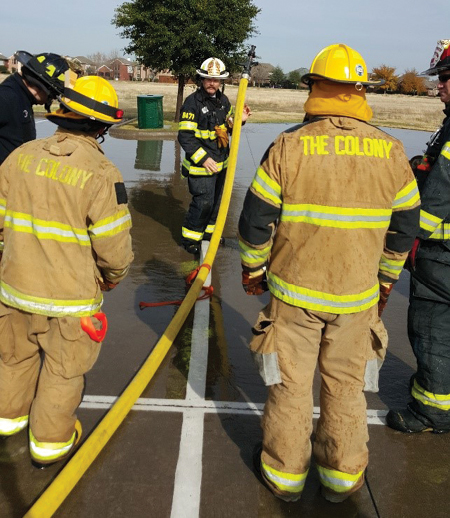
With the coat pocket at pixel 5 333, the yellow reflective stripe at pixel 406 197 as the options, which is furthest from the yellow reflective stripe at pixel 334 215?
the coat pocket at pixel 5 333

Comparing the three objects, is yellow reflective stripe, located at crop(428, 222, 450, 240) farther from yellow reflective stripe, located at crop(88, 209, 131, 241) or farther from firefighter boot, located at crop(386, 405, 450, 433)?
yellow reflective stripe, located at crop(88, 209, 131, 241)

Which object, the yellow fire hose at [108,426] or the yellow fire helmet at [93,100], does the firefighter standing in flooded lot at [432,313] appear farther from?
the yellow fire helmet at [93,100]

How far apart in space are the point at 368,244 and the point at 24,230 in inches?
64.3

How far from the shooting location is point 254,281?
271 cm

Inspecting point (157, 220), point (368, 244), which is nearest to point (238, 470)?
point (368, 244)

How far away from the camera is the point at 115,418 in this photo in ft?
9.36

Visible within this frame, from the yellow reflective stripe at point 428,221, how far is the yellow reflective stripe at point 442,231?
0.32 ft

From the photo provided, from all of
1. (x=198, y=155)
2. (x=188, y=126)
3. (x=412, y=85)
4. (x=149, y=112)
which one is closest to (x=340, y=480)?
(x=198, y=155)

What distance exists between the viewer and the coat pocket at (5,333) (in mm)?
2684

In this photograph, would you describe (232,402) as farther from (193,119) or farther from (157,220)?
(157,220)

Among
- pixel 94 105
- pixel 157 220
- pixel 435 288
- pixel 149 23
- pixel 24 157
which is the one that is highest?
pixel 149 23

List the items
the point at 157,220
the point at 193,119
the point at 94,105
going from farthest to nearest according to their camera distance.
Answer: the point at 157,220 < the point at 193,119 < the point at 94,105

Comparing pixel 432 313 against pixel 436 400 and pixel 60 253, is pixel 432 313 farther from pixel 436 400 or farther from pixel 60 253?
pixel 60 253

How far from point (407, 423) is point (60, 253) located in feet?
7.20
